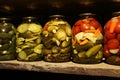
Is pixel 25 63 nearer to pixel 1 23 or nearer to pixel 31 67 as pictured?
pixel 31 67

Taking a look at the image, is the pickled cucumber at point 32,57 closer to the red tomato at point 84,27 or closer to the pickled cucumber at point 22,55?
the pickled cucumber at point 22,55

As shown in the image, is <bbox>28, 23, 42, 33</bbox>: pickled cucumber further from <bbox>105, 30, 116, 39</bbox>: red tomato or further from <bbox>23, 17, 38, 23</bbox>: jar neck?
<bbox>105, 30, 116, 39</bbox>: red tomato

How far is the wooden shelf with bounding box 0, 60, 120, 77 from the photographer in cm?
58

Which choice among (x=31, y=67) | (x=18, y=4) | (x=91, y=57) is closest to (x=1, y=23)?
(x=18, y=4)

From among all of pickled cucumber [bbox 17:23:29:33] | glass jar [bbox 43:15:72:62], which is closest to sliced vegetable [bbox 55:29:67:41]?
glass jar [bbox 43:15:72:62]

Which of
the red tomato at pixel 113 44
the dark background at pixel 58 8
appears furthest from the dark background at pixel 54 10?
the red tomato at pixel 113 44

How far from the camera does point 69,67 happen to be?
0.62 m

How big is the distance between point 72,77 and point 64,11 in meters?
0.25

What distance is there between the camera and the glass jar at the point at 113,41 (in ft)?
1.99

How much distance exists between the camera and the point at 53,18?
Answer: 2.36ft

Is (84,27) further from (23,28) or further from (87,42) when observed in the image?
(23,28)

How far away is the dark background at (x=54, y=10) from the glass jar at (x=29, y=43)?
0.29ft

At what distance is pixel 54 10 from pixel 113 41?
0.30 meters

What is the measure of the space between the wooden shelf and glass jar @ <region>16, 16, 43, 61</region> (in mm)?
27
